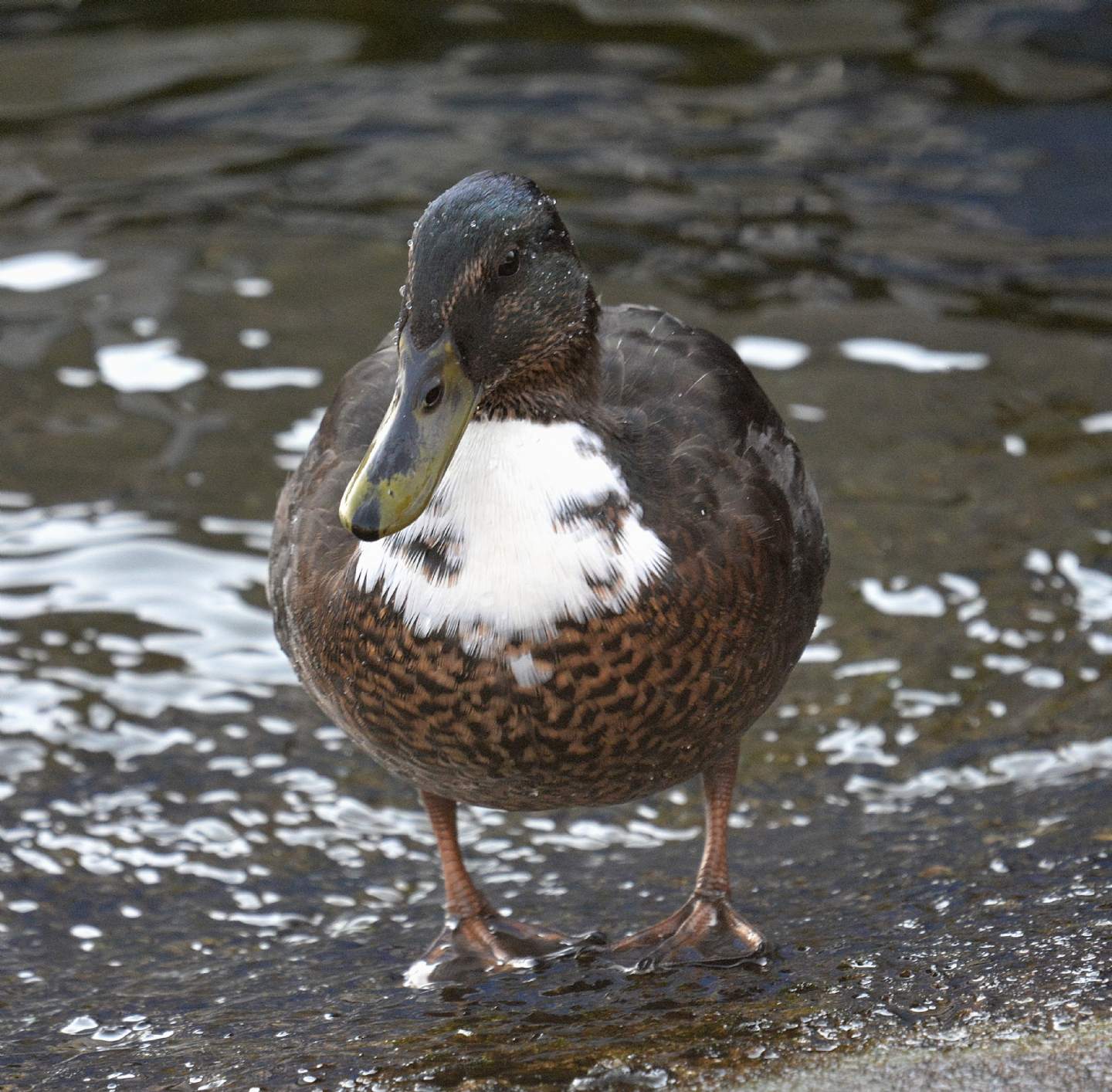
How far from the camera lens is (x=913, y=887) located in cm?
393

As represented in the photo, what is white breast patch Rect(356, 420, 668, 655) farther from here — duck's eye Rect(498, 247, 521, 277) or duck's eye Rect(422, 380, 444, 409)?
duck's eye Rect(498, 247, 521, 277)

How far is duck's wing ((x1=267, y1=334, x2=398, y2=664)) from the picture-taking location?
3656 mm

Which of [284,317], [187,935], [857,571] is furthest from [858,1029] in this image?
[284,317]

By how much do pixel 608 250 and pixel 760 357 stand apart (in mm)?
1235

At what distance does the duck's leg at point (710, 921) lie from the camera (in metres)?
3.76

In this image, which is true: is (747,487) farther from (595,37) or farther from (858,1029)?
(595,37)

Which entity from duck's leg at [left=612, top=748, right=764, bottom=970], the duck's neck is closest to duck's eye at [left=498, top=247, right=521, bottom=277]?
the duck's neck

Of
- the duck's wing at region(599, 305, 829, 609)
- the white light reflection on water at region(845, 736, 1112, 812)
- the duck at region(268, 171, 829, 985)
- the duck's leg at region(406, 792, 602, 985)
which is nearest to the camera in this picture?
the duck at region(268, 171, 829, 985)

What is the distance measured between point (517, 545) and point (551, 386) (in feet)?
1.12

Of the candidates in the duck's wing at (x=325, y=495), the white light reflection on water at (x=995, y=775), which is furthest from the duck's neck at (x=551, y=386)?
the white light reflection on water at (x=995, y=775)

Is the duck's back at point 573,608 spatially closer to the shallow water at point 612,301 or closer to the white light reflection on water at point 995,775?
the shallow water at point 612,301

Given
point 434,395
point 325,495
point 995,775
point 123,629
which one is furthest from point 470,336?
point 123,629

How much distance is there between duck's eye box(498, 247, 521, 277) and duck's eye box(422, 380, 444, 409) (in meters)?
0.28

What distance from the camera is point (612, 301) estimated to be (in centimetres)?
723
